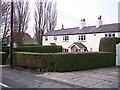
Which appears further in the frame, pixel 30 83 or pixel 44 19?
pixel 44 19

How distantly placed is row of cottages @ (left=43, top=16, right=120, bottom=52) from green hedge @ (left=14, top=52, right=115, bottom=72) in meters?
15.1

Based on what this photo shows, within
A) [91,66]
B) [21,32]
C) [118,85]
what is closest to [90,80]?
[118,85]

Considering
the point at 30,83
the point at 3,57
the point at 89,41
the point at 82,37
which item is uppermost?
the point at 82,37

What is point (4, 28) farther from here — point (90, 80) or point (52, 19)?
point (90, 80)

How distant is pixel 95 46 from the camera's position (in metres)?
38.5

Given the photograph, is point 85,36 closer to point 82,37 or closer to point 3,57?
point 82,37

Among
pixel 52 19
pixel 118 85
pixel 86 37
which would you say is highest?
pixel 52 19

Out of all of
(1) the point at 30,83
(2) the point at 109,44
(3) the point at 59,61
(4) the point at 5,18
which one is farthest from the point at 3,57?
(4) the point at 5,18

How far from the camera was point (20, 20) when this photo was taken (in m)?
48.9

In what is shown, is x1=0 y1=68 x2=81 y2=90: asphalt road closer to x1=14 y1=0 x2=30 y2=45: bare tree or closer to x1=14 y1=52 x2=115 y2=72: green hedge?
x1=14 y1=52 x2=115 y2=72: green hedge

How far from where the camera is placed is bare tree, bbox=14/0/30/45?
158 feet

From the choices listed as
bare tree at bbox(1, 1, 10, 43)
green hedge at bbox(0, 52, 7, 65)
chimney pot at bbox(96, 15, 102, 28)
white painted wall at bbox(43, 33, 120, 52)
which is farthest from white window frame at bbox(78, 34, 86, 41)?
green hedge at bbox(0, 52, 7, 65)

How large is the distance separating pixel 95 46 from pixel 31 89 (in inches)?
1130

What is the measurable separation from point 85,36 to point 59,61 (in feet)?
75.3
